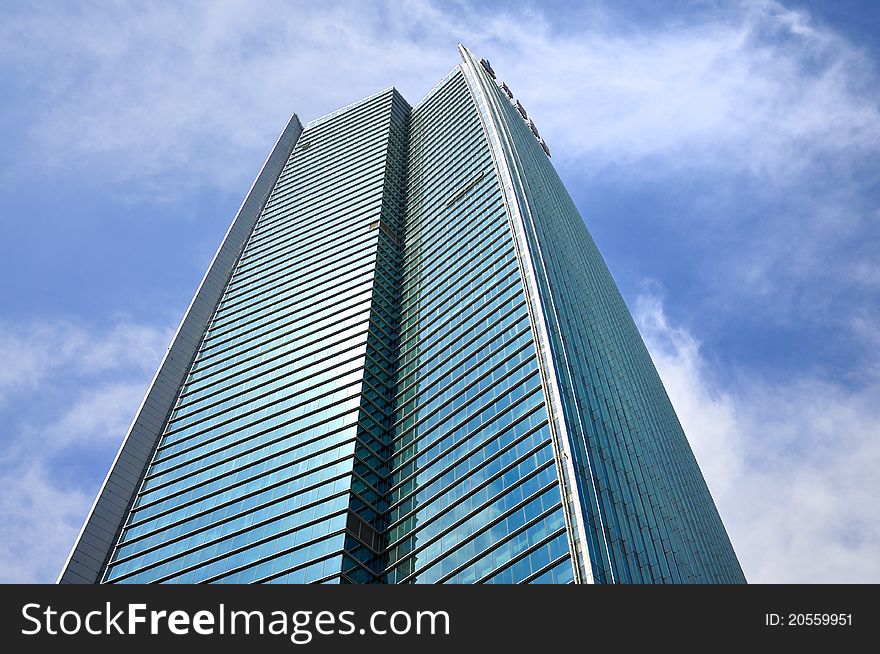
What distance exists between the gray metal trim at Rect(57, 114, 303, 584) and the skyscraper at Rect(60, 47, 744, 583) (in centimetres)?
31

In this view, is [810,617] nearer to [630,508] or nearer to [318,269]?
[630,508]

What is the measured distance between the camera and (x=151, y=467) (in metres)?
92.2

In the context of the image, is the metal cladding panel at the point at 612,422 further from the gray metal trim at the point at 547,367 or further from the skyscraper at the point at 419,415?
the gray metal trim at the point at 547,367

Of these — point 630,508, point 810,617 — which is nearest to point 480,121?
point 630,508

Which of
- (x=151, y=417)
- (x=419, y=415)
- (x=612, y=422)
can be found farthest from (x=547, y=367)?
(x=151, y=417)

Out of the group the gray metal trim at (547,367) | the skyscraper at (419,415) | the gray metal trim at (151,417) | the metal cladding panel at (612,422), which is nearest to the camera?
the gray metal trim at (547,367)

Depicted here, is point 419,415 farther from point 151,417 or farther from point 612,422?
point 151,417

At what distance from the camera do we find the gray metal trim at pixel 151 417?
8000 centimetres

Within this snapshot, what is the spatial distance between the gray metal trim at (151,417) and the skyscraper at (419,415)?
1.03 feet

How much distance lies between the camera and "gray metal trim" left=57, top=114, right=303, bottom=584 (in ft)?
262

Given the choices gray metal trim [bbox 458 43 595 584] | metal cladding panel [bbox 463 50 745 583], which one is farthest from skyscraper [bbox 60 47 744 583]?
metal cladding panel [bbox 463 50 745 583]

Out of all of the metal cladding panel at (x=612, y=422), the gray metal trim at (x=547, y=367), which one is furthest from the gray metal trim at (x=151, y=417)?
the metal cladding panel at (x=612, y=422)

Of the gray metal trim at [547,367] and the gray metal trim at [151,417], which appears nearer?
the gray metal trim at [547,367]

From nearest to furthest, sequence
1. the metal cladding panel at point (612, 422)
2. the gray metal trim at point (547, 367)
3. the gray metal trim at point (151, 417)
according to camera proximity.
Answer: the gray metal trim at point (547, 367)
the metal cladding panel at point (612, 422)
the gray metal trim at point (151, 417)
